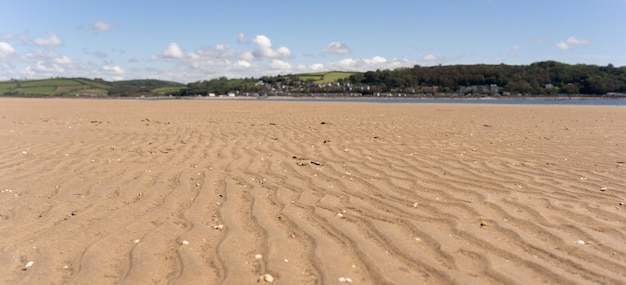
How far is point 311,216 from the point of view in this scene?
15.2ft

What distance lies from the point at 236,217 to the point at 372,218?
129 centimetres

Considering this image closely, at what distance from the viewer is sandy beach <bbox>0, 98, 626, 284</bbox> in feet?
11.1

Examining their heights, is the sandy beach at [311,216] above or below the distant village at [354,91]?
above

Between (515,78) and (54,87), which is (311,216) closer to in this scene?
(515,78)

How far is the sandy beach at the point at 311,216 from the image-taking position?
338 centimetres

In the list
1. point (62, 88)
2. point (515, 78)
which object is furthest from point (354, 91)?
point (62, 88)

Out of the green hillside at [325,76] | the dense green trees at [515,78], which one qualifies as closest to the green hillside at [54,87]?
the green hillside at [325,76]

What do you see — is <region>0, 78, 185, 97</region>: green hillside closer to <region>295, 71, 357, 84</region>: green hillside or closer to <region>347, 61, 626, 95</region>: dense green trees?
<region>295, 71, 357, 84</region>: green hillside

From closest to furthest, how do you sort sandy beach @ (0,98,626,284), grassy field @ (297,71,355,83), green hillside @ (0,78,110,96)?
sandy beach @ (0,98,626,284), green hillside @ (0,78,110,96), grassy field @ (297,71,355,83)

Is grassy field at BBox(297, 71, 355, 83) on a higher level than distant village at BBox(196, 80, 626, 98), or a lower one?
higher

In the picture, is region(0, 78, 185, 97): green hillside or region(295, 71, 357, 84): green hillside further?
region(295, 71, 357, 84): green hillside

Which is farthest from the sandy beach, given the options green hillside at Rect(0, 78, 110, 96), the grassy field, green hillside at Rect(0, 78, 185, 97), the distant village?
the grassy field

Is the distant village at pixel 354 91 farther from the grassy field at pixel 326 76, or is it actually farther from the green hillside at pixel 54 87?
the green hillside at pixel 54 87

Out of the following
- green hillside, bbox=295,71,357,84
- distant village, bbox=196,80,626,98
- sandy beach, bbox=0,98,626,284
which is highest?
green hillside, bbox=295,71,357,84
